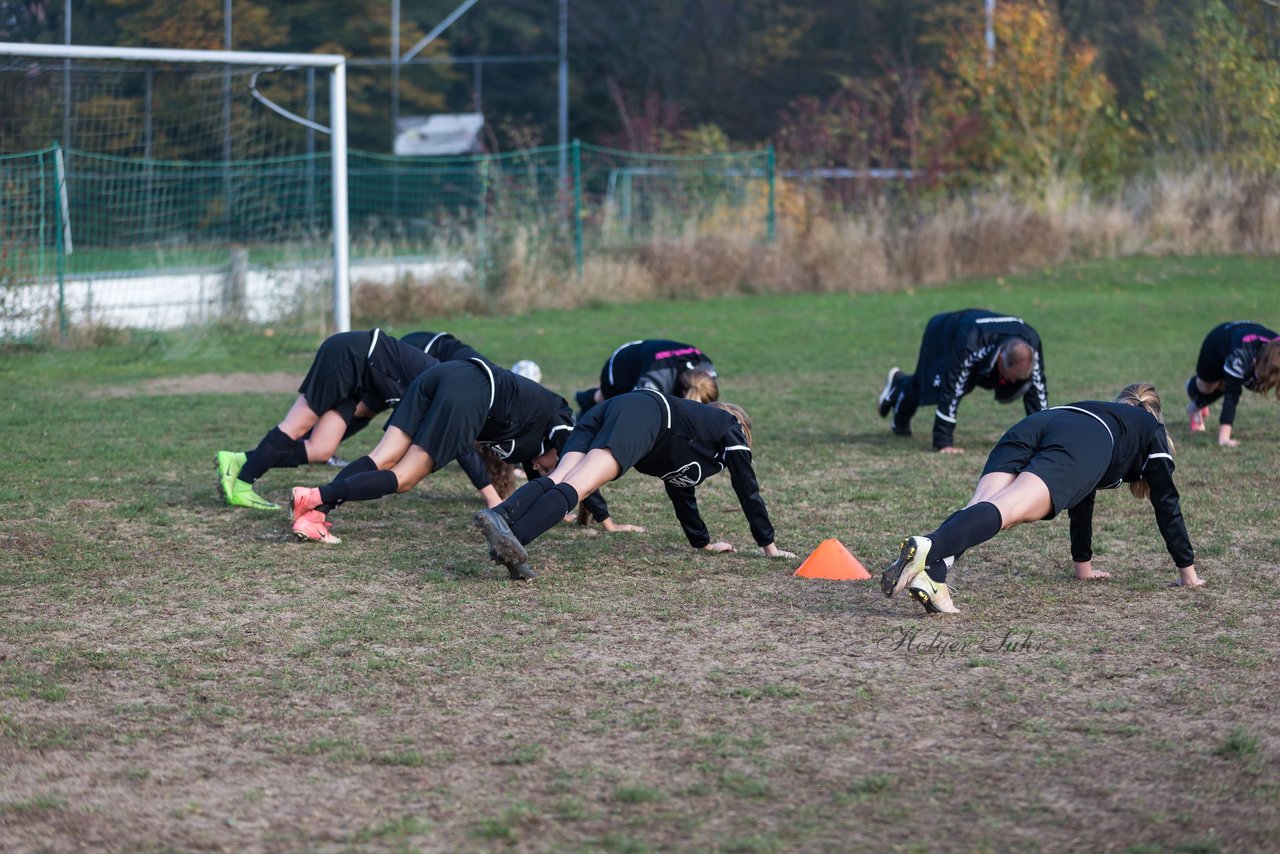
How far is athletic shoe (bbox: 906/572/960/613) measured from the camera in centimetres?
567

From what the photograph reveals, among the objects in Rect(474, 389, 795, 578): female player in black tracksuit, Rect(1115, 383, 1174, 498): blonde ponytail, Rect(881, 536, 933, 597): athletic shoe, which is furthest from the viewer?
Rect(1115, 383, 1174, 498): blonde ponytail

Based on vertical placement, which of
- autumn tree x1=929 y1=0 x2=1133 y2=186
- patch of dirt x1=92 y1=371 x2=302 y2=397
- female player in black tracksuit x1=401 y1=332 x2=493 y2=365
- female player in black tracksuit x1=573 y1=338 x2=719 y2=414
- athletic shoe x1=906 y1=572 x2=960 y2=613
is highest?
autumn tree x1=929 y1=0 x2=1133 y2=186

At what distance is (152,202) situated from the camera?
1983 centimetres

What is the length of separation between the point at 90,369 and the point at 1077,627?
11366mm

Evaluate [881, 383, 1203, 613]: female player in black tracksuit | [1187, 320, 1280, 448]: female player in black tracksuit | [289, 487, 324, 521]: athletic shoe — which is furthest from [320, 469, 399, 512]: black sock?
[1187, 320, 1280, 448]: female player in black tracksuit

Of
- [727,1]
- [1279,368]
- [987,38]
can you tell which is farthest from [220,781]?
[727,1]

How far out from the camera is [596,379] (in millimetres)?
13617

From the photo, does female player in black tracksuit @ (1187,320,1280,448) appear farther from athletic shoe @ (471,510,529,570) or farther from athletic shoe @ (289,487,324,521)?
athletic shoe @ (289,487,324,521)

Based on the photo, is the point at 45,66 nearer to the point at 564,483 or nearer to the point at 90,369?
the point at 90,369

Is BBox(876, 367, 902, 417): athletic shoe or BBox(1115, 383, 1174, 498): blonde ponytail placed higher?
BBox(1115, 383, 1174, 498): blonde ponytail

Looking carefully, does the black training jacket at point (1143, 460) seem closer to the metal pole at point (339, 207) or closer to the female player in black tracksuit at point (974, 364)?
the female player in black tracksuit at point (974, 364)

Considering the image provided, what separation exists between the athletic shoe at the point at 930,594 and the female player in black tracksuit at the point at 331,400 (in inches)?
109

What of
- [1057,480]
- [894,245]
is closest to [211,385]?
[1057,480]

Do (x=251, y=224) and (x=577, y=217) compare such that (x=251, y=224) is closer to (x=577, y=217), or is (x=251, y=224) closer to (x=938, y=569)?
(x=577, y=217)
